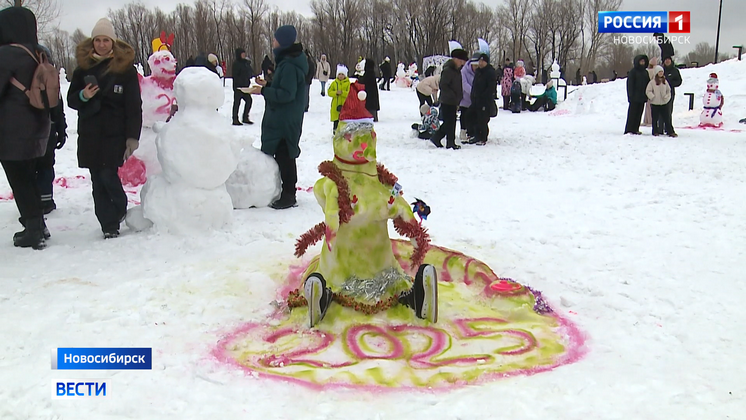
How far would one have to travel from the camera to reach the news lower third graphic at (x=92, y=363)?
8.33 feet

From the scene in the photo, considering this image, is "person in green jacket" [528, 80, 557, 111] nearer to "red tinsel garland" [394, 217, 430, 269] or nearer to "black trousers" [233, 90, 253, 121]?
"black trousers" [233, 90, 253, 121]

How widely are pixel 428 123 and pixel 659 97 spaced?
455 centimetres

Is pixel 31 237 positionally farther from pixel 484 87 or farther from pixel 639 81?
pixel 639 81

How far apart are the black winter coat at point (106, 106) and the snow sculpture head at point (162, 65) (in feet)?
6.35

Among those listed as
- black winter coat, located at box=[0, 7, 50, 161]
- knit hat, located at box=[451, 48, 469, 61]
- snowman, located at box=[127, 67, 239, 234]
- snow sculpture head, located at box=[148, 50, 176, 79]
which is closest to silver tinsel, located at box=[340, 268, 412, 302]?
snowman, located at box=[127, 67, 239, 234]

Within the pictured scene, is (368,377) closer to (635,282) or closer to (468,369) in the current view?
(468,369)

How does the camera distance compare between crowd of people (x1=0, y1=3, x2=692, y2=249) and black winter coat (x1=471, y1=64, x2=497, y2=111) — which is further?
black winter coat (x1=471, y1=64, x2=497, y2=111)

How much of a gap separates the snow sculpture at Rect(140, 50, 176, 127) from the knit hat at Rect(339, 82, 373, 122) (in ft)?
13.0

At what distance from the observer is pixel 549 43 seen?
44.2m

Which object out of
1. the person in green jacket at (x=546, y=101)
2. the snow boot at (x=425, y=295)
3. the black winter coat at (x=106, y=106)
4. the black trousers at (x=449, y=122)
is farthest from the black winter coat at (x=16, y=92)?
the person in green jacket at (x=546, y=101)

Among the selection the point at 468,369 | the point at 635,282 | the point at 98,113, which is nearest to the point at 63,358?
the point at 468,369

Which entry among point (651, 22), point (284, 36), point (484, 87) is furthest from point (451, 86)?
point (651, 22)

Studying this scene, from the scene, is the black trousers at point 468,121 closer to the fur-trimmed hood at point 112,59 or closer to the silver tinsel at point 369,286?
the fur-trimmed hood at point 112,59

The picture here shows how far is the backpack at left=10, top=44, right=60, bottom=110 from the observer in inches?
172
